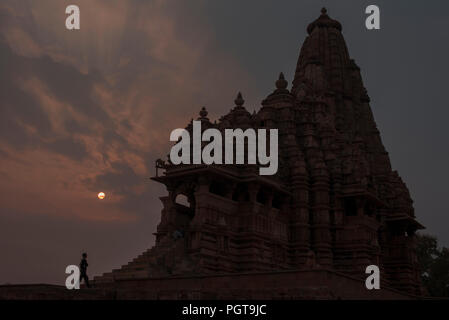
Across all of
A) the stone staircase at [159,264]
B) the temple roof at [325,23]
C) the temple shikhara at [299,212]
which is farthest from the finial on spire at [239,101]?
the temple roof at [325,23]

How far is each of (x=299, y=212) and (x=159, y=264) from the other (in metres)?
10.2

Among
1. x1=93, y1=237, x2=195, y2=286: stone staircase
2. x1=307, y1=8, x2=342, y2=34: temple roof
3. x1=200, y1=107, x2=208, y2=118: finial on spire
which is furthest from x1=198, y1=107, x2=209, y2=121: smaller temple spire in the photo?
x1=307, y1=8, x2=342, y2=34: temple roof

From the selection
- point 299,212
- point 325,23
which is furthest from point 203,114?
point 325,23

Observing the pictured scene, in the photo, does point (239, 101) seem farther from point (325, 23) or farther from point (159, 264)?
point (325, 23)

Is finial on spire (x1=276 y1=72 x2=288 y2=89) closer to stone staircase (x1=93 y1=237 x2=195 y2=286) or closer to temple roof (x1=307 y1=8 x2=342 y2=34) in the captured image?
temple roof (x1=307 y1=8 x2=342 y2=34)

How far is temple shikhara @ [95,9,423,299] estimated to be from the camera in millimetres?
22422

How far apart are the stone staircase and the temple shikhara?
6 cm

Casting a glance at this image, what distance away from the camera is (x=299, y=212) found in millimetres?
34469

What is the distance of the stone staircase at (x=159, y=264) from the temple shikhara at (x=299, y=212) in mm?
62

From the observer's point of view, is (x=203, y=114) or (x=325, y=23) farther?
(x=325, y=23)

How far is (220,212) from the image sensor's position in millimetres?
29734

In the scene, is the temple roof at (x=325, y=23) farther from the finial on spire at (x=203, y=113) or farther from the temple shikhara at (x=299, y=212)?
the finial on spire at (x=203, y=113)

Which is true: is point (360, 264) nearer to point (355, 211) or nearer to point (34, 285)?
point (355, 211)
